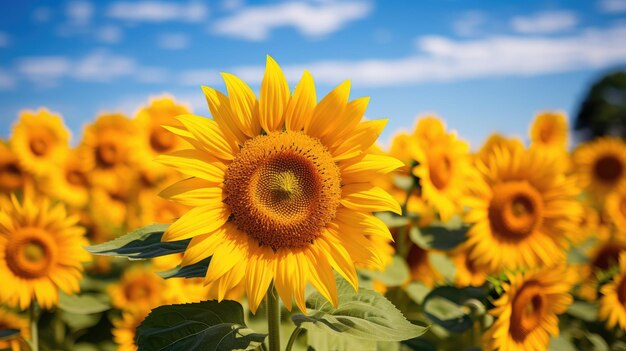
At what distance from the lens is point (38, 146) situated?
6.07 m

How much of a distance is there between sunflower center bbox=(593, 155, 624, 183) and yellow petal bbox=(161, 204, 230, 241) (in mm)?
7175

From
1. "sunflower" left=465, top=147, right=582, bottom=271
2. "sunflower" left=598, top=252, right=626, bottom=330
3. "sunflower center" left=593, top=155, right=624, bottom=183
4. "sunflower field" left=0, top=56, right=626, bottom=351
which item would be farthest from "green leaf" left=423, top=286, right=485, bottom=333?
"sunflower center" left=593, top=155, right=624, bottom=183

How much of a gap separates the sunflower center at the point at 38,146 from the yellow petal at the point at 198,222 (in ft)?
15.6

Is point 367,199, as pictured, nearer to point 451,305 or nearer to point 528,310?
point 451,305

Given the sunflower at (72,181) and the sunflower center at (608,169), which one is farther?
the sunflower center at (608,169)

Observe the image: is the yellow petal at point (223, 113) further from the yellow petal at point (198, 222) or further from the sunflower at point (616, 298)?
the sunflower at point (616, 298)

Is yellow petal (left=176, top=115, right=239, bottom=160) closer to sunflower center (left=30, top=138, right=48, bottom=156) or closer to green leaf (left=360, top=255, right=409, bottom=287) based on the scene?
green leaf (left=360, top=255, right=409, bottom=287)

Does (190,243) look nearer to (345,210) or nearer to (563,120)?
(345,210)

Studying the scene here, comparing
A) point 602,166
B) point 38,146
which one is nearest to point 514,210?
point 602,166

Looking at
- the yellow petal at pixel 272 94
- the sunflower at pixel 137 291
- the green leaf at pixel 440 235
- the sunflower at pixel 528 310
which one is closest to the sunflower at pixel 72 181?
the sunflower at pixel 137 291

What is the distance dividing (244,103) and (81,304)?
205 cm

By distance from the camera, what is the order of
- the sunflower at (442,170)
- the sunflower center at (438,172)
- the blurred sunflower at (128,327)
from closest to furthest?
the blurred sunflower at (128,327), the sunflower at (442,170), the sunflower center at (438,172)

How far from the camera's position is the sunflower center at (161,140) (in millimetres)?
5855

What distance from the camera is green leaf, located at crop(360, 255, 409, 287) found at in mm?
3306
